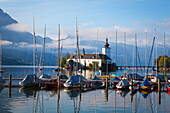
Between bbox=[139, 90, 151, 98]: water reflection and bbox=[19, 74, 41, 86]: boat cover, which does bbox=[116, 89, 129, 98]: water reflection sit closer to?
bbox=[139, 90, 151, 98]: water reflection

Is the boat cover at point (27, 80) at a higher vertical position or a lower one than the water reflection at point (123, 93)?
higher

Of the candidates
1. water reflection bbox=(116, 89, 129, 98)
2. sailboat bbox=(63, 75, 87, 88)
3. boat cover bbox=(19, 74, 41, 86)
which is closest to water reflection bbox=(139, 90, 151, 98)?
water reflection bbox=(116, 89, 129, 98)

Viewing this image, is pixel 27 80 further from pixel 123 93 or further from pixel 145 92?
pixel 145 92

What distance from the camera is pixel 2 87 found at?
51344mm

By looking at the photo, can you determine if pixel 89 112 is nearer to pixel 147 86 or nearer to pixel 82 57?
pixel 147 86

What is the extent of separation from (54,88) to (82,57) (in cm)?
13638

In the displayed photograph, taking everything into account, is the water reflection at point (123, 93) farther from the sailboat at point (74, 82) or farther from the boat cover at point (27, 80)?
the boat cover at point (27, 80)

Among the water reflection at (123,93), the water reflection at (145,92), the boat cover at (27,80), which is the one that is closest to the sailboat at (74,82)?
the boat cover at (27,80)

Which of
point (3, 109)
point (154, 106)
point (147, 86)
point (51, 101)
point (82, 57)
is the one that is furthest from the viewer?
point (82, 57)

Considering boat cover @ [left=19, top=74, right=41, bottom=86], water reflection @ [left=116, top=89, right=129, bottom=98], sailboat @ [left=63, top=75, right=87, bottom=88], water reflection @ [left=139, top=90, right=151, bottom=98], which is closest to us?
water reflection @ [left=139, top=90, right=151, bottom=98]

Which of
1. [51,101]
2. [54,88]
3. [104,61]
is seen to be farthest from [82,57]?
[51,101]

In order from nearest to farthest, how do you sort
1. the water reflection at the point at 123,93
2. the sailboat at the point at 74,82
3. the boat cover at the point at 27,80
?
the water reflection at the point at 123,93, the sailboat at the point at 74,82, the boat cover at the point at 27,80

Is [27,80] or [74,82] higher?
[27,80]

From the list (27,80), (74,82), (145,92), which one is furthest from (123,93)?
(27,80)
